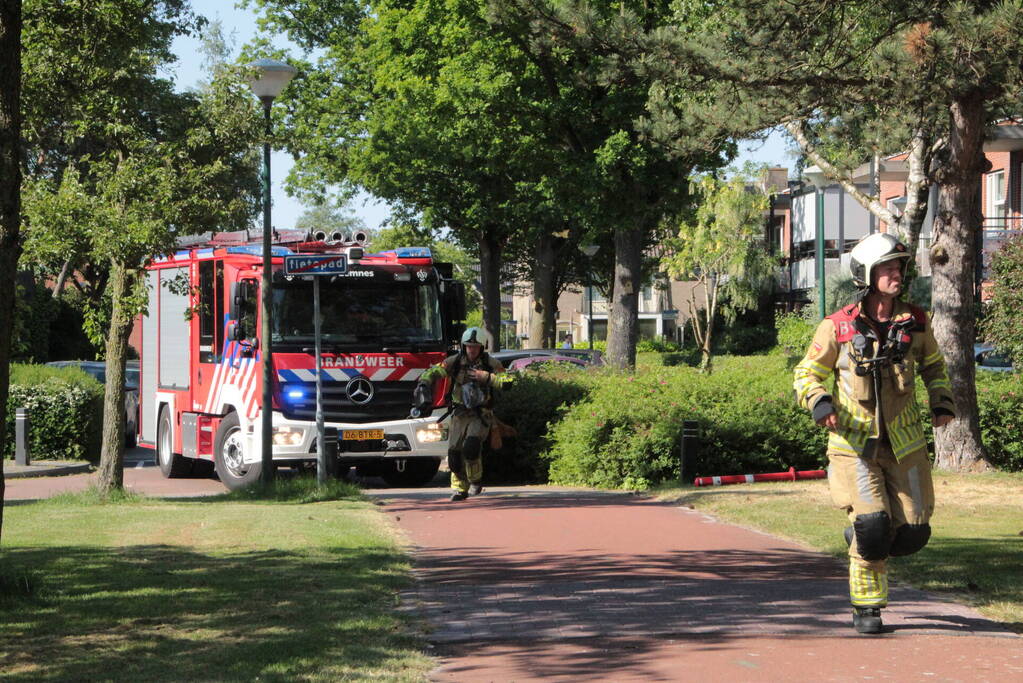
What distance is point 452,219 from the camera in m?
41.6

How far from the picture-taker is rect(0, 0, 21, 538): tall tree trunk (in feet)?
26.3

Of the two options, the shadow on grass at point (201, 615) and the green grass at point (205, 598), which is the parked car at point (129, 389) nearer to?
the green grass at point (205, 598)

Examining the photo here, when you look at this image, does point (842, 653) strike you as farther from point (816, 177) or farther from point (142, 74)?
point (816, 177)

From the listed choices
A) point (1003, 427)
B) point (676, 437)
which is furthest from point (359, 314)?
point (1003, 427)

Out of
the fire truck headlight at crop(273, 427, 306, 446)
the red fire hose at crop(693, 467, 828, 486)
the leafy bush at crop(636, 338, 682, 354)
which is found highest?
the leafy bush at crop(636, 338, 682, 354)

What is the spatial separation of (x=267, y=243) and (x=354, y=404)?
7.54ft

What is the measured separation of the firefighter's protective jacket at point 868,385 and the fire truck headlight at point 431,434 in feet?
32.4

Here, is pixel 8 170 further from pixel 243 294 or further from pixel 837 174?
pixel 837 174

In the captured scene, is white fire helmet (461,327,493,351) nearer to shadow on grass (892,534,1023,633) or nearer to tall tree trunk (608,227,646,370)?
shadow on grass (892,534,1023,633)

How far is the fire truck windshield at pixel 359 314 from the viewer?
54.2 feet

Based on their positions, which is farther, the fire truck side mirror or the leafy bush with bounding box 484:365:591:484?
the leafy bush with bounding box 484:365:591:484

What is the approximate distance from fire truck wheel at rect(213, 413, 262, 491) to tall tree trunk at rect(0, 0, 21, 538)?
9.00 m

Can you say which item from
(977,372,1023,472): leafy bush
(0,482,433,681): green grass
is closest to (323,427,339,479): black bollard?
(0,482,433,681): green grass

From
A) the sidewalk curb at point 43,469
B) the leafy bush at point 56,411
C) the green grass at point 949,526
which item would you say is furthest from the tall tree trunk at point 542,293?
the green grass at point 949,526
